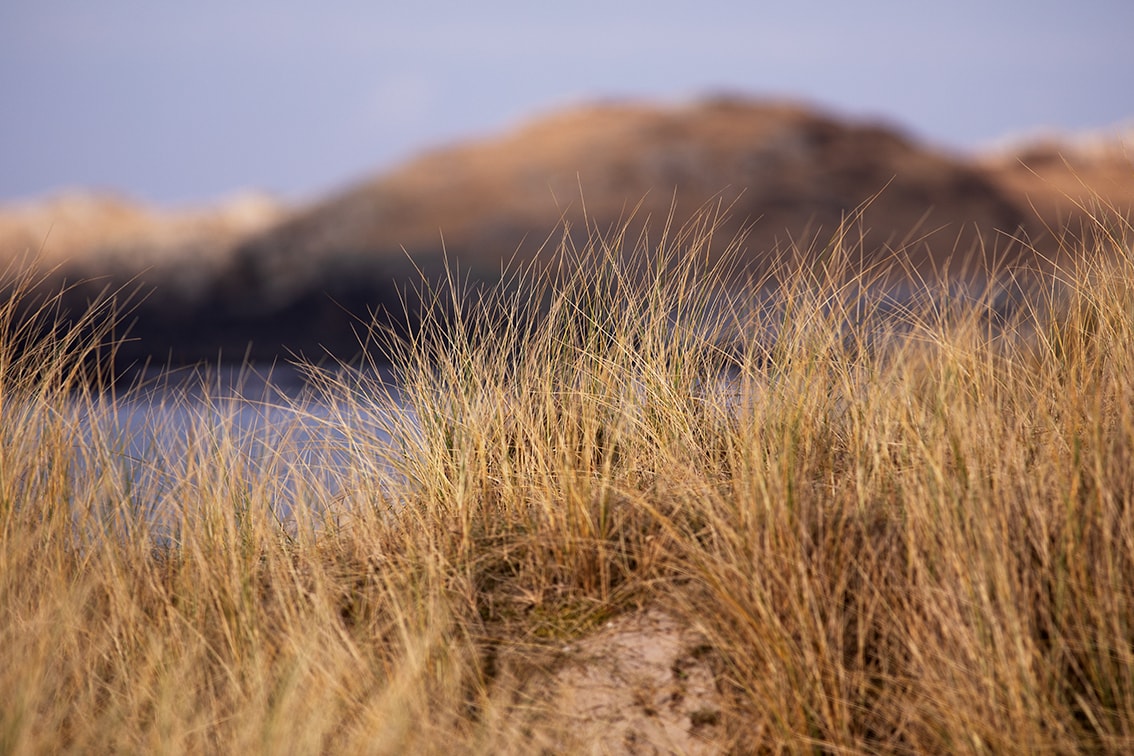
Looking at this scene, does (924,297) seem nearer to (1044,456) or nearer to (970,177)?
(1044,456)

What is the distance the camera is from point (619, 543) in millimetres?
2246

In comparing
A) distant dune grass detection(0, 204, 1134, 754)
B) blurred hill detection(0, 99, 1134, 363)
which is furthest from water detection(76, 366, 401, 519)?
blurred hill detection(0, 99, 1134, 363)

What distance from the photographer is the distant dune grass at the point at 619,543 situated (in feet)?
6.13

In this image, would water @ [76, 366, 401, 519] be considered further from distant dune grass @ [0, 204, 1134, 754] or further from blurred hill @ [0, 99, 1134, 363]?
blurred hill @ [0, 99, 1134, 363]

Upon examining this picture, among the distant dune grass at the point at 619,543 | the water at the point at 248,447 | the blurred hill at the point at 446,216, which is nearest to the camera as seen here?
the distant dune grass at the point at 619,543

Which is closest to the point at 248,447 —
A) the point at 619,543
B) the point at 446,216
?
the point at 619,543

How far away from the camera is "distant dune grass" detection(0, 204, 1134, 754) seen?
1.87 meters

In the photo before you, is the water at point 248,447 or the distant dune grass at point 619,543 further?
the water at point 248,447

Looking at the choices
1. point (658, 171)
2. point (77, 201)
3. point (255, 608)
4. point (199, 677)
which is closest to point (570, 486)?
point (255, 608)

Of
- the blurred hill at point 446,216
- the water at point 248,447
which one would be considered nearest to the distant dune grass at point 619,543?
the water at point 248,447

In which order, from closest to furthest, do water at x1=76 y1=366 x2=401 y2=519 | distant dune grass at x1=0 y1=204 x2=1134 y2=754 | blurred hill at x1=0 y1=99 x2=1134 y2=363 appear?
distant dune grass at x1=0 y1=204 x2=1134 y2=754 < water at x1=76 y1=366 x2=401 y2=519 < blurred hill at x1=0 y1=99 x2=1134 y2=363

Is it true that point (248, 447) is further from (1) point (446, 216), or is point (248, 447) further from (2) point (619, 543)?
(1) point (446, 216)

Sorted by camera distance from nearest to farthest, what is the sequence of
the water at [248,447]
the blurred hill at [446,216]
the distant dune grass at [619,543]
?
1. the distant dune grass at [619,543]
2. the water at [248,447]
3. the blurred hill at [446,216]

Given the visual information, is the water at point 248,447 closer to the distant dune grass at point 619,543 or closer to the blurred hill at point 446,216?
the distant dune grass at point 619,543
